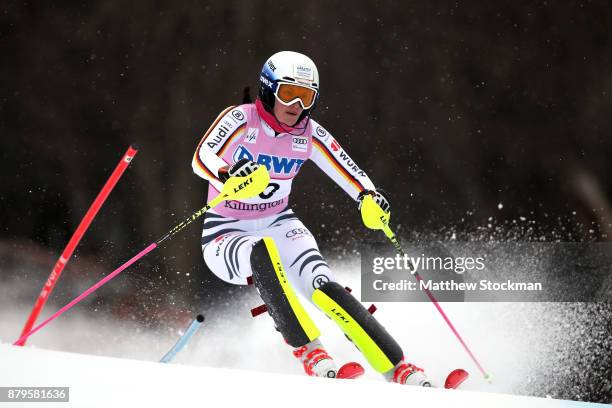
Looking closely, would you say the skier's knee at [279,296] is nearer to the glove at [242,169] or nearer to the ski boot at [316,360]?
the ski boot at [316,360]

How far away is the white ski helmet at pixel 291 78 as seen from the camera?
7.98ft

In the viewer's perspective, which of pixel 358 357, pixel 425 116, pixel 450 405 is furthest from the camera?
pixel 425 116

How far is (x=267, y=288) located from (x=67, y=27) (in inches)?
73.9

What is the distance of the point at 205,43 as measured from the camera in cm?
320

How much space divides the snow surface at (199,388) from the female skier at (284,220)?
0.42m

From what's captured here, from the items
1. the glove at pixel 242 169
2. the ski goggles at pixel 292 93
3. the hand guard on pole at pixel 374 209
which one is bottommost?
the hand guard on pole at pixel 374 209

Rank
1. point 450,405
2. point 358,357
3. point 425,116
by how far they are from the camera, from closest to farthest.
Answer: point 450,405, point 358,357, point 425,116

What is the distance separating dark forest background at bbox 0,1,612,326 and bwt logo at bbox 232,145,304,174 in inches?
17.9

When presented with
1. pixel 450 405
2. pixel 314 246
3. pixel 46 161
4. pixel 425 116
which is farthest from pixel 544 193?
pixel 46 161

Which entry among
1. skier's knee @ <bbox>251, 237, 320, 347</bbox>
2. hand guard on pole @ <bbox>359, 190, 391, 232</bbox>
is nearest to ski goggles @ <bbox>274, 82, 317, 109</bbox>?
hand guard on pole @ <bbox>359, 190, 391, 232</bbox>

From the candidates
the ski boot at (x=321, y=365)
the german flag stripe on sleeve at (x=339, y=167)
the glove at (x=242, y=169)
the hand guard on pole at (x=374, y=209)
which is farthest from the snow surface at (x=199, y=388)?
the german flag stripe on sleeve at (x=339, y=167)

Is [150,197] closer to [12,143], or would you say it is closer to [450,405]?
[12,143]

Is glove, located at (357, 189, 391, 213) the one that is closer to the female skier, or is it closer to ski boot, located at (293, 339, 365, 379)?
the female skier

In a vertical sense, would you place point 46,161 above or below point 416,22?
below
